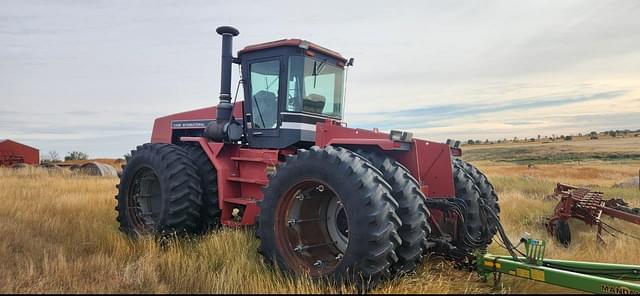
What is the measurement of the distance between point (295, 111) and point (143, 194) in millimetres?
2867

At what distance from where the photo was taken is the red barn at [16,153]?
105 ft

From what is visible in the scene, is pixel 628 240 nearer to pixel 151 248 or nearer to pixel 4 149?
pixel 151 248

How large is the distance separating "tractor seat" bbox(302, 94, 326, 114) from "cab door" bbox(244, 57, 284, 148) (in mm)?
359

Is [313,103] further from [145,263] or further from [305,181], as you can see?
[145,263]

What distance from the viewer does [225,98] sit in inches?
298

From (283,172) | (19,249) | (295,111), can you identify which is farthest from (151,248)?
(295,111)

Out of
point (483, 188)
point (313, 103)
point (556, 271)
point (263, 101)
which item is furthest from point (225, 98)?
point (556, 271)

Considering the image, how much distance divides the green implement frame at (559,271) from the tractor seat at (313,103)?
3161mm

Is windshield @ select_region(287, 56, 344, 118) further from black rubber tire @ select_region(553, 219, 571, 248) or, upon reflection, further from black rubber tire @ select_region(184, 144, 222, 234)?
black rubber tire @ select_region(553, 219, 571, 248)

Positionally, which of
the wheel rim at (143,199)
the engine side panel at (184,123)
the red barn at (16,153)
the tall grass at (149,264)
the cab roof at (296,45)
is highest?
the cab roof at (296,45)

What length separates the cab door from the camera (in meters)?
6.87

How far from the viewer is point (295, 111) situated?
6.73 meters

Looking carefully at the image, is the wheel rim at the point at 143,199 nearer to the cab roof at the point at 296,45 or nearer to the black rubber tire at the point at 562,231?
the cab roof at the point at 296,45

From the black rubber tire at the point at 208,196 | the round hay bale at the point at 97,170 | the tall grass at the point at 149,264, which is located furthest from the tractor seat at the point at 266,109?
the round hay bale at the point at 97,170
